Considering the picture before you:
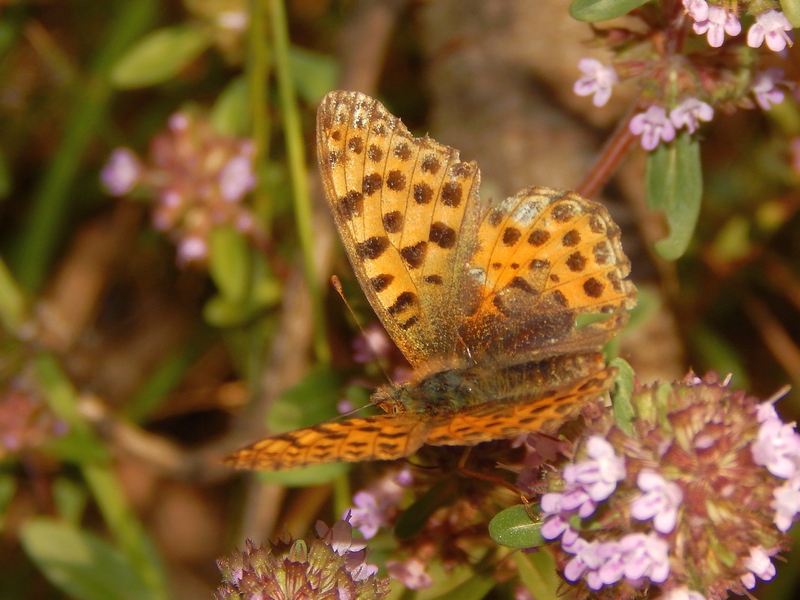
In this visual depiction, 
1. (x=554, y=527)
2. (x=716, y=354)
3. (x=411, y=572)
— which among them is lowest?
(x=716, y=354)

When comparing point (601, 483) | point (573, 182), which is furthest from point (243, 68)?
point (601, 483)

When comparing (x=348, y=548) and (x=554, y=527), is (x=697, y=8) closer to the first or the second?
(x=554, y=527)

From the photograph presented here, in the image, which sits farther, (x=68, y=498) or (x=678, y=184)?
(x=68, y=498)

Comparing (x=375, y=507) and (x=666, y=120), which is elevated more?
(x=666, y=120)

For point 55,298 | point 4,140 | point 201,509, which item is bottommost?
point 201,509

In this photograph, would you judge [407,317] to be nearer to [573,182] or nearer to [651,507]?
[651,507]

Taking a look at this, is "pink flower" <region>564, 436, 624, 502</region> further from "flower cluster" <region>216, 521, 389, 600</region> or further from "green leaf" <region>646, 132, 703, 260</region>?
"green leaf" <region>646, 132, 703, 260</region>

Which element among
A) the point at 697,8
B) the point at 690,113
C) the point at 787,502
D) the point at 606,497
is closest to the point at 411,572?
the point at 606,497
